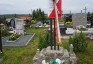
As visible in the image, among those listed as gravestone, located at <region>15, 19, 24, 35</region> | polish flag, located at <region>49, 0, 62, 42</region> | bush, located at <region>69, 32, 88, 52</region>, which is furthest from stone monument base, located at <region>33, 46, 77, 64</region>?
gravestone, located at <region>15, 19, 24, 35</region>

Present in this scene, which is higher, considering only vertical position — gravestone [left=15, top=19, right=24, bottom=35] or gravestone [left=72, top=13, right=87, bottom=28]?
gravestone [left=72, top=13, right=87, bottom=28]

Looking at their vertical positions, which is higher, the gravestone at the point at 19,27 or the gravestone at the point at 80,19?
the gravestone at the point at 80,19

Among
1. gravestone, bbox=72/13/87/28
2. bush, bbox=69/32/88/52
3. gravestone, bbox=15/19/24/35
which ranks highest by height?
gravestone, bbox=72/13/87/28

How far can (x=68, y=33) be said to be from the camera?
18828 mm

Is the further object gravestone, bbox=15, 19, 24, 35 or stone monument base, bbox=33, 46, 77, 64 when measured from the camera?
gravestone, bbox=15, 19, 24, 35

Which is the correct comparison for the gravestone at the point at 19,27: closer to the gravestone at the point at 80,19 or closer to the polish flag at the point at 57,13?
the gravestone at the point at 80,19

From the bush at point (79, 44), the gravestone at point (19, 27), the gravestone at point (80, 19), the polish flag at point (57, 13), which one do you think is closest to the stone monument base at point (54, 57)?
the polish flag at point (57, 13)

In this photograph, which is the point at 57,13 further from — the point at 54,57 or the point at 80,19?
the point at 80,19

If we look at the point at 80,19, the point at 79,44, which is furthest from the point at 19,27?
the point at 79,44

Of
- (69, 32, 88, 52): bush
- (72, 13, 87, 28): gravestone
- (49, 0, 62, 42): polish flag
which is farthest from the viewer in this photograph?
(72, 13, 87, 28): gravestone

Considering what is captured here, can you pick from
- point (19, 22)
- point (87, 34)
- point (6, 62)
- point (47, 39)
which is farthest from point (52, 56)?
point (19, 22)

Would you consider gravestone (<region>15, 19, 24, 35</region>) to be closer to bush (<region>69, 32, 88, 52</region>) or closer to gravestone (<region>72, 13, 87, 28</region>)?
gravestone (<region>72, 13, 87, 28</region>)

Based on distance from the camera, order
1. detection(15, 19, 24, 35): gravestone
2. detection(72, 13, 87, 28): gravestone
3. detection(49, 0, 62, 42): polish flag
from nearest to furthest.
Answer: detection(49, 0, 62, 42): polish flag, detection(15, 19, 24, 35): gravestone, detection(72, 13, 87, 28): gravestone

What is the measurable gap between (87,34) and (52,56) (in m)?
10.3
